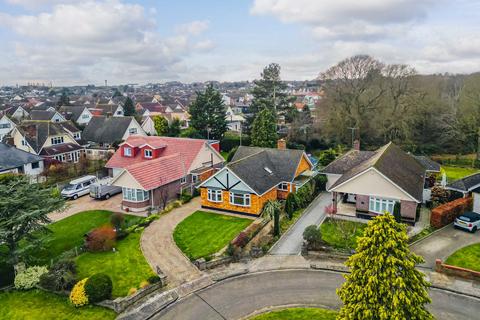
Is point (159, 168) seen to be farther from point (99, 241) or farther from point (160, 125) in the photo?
point (160, 125)

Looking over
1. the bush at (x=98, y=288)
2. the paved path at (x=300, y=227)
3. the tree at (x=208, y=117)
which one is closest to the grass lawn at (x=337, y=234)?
the paved path at (x=300, y=227)

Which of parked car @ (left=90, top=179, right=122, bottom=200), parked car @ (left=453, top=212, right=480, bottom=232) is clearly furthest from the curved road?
parked car @ (left=90, top=179, right=122, bottom=200)

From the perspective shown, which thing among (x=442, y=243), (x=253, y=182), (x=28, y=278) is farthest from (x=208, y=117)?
(x=442, y=243)

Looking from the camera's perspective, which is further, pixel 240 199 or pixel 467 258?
pixel 240 199

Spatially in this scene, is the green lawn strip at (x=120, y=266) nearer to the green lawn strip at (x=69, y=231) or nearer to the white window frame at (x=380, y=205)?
the green lawn strip at (x=69, y=231)

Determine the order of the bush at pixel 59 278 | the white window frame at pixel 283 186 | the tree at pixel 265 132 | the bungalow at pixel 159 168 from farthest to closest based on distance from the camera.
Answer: the tree at pixel 265 132
the white window frame at pixel 283 186
the bungalow at pixel 159 168
the bush at pixel 59 278
